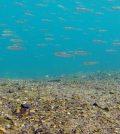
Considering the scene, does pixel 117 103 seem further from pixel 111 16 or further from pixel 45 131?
pixel 111 16

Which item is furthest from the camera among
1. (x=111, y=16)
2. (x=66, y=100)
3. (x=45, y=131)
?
(x=111, y=16)

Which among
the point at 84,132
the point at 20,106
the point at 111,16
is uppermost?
the point at 111,16

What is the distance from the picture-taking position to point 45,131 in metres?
4.37

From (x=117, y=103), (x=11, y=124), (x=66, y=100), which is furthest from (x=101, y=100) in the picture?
(x=11, y=124)

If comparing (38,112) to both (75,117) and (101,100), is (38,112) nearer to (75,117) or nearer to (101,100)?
(75,117)

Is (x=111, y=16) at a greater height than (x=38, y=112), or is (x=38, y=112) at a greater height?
(x=111, y=16)

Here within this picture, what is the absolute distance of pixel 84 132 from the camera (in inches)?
178

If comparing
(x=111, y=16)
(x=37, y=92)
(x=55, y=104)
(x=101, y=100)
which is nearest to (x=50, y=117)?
(x=55, y=104)

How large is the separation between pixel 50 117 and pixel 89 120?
635mm

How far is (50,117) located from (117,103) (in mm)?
1911

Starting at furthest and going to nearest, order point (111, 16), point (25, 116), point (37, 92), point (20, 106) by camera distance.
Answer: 1. point (111, 16)
2. point (37, 92)
3. point (20, 106)
4. point (25, 116)

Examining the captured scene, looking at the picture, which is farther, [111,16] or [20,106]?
[111,16]

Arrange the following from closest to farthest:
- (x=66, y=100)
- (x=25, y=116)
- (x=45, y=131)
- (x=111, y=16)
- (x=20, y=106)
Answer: (x=45, y=131) → (x=25, y=116) → (x=20, y=106) → (x=66, y=100) → (x=111, y=16)

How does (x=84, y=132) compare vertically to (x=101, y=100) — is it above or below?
below
